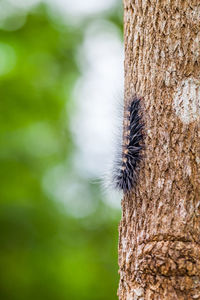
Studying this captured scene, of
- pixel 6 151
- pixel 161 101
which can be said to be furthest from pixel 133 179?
pixel 6 151

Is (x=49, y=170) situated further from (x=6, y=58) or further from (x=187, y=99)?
(x=187, y=99)

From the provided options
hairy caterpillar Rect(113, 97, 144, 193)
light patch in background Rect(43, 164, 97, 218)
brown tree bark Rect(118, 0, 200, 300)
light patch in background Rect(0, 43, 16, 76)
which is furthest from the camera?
light patch in background Rect(43, 164, 97, 218)

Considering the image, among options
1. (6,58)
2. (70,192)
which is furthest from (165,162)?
(70,192)

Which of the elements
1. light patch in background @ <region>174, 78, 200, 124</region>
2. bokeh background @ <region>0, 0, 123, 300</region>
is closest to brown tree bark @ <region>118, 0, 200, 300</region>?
light patch in background @ <region>174, 78, 200, 124</region>

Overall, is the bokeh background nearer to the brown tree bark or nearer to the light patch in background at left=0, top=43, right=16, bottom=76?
the light patch in background at left=0, top=43, right=16, bottom=76

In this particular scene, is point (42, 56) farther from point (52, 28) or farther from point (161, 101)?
point (161, 101)

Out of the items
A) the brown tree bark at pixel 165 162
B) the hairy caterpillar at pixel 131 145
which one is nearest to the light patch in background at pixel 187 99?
the brown tree bark at pixel 165 162
